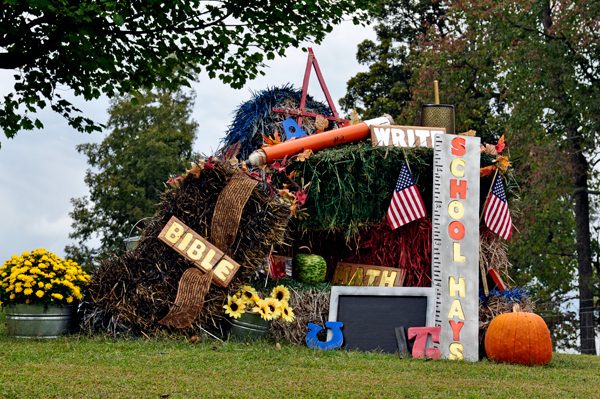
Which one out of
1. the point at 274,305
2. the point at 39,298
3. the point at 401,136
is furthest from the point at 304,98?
the point at 39,298

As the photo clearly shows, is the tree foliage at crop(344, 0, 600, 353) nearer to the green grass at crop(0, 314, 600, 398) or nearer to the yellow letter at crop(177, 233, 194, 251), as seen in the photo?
the green grass at crop(0, 314, 600, 398)

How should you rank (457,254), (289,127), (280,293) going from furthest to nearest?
(289,127) < (457,254) < (280,293)

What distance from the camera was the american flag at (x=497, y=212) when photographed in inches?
334

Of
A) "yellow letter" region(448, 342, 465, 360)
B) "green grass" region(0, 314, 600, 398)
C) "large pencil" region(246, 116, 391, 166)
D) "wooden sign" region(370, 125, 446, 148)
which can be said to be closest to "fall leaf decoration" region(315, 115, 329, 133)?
"large pencil" region(246, 116, 391, 166)

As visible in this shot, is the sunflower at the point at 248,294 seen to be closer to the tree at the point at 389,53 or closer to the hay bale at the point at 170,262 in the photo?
the hay bale at the point at 170,262

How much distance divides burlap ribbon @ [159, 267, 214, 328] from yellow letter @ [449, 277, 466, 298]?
3.07 meters

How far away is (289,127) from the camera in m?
9.56

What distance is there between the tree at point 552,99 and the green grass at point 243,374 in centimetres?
959

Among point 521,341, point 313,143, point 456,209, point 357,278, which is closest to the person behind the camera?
point 521,341

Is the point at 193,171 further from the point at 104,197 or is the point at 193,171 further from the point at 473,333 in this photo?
the point at 104,197

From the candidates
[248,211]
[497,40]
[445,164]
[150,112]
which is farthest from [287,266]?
[150,112]

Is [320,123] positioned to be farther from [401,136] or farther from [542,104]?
[542,104]

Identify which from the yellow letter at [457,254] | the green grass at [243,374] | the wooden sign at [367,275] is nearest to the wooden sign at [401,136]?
the yellow letter at [457,254]

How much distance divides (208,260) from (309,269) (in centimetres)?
149
